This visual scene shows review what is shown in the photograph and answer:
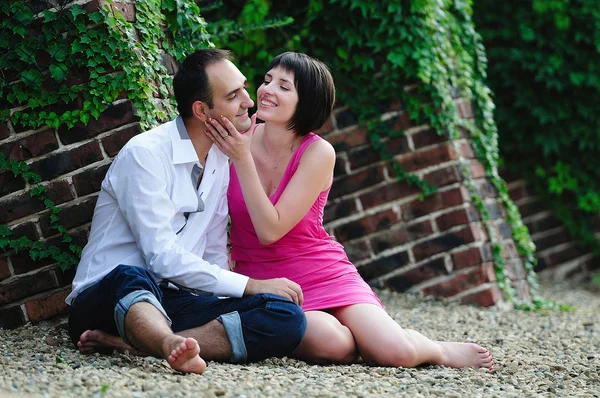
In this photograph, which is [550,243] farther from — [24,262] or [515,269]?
[24,262]

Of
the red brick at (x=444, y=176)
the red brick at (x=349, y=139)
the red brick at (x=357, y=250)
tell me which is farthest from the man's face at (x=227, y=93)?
the red brick at (x=444, y=176)

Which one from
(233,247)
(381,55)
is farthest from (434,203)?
(233,247)

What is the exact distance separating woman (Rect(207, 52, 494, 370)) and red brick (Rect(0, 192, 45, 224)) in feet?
2.80

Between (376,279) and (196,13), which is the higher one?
(196,13)

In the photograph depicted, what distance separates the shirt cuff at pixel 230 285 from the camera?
3.17 m

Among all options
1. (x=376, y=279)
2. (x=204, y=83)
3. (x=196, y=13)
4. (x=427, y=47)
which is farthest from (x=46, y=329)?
(x=427, y=47)

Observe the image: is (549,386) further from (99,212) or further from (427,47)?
(427,47)

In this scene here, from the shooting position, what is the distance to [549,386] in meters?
3.15

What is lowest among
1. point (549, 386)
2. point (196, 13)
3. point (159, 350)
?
point (549, 386)

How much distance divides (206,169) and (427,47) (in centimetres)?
196

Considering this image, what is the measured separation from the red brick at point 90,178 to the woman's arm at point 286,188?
57cm

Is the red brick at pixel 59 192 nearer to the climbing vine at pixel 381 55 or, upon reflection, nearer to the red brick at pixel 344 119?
the climbing vine at pixel 381 55

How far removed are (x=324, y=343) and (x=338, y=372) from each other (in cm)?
19

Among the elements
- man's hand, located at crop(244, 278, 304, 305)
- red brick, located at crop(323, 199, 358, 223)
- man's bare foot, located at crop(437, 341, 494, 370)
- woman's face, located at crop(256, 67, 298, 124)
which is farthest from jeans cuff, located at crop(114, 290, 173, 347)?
red brick, located at crop(323, 199, 358, 223)
